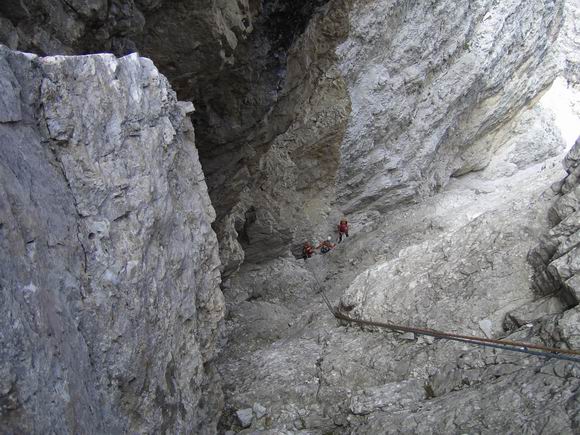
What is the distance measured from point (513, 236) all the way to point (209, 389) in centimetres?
619

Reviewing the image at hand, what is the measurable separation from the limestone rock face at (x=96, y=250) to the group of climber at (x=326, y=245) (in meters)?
11.0

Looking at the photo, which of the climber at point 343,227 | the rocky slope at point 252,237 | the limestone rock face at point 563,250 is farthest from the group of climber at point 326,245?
the limestone rock face at point 563,250

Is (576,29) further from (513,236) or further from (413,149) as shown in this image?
(513,236)

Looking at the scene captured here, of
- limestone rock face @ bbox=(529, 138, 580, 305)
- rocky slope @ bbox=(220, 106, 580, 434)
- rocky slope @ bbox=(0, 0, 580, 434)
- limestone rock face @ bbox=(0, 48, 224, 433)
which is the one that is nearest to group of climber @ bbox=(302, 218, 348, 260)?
rocky slope @ bbox=(0, 0, 580, 434)

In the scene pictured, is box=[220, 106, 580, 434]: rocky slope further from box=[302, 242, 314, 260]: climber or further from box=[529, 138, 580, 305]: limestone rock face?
box=[302, 242, 314, 260]: climber

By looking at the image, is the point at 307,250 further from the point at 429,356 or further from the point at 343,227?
the point at 429,356

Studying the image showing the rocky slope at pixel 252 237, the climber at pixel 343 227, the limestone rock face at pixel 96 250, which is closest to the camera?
the limestone rock face at pixel 96 250

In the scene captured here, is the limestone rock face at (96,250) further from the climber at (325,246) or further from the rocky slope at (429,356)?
the climber at (325,246)

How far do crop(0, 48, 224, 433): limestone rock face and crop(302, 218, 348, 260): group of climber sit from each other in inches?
435

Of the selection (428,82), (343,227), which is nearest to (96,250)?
(343,227)

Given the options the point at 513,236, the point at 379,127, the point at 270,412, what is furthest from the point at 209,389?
the point at 379,127

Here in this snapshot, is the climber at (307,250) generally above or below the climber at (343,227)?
below

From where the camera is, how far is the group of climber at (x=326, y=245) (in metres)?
18.1

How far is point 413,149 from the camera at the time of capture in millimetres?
19438
